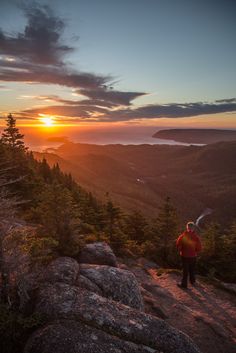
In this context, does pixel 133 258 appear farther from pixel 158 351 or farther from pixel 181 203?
pixel 181 203

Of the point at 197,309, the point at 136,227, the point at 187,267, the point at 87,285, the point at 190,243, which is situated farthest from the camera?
the point at 136,227

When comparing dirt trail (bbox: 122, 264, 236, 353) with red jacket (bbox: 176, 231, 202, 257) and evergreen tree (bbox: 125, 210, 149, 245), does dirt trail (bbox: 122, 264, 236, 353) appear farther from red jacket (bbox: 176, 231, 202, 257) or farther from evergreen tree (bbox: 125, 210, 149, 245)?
evergreen tree (bbox: 125, 210, 149, 245)

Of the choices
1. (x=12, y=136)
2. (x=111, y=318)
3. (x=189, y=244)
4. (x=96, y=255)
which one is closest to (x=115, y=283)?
(x=111, y=318)

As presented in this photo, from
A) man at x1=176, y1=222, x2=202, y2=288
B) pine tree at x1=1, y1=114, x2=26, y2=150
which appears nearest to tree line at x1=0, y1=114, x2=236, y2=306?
pine tree at x1=1, y1=114, x2=26, y2=150

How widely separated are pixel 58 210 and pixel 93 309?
6705mm

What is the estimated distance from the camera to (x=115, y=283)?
11953mm

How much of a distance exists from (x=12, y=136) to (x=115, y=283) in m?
26.8

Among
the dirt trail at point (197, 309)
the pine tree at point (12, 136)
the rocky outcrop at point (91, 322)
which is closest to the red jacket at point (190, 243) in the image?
the dirt trail at point (197, 309)

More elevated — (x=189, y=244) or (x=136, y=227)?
(x=189, y=244)

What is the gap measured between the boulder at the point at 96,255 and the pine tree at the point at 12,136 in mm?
21454

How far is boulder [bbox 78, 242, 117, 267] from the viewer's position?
14977 mm

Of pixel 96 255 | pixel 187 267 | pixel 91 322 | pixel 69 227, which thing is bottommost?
pixel 187 267

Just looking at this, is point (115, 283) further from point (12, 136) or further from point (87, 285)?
point (12, 136)

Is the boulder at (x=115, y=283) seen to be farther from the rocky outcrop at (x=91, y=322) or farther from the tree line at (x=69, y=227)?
the tree line at (x=69, y=227)
